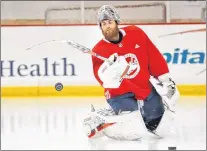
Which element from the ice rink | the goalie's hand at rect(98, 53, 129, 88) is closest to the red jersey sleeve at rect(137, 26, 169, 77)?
the goalie's hand at rect(98, 53, 129, 88)

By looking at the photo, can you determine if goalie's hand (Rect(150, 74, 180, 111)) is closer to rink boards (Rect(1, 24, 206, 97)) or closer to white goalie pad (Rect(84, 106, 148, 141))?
white goalie pad (Rect(84, 106, 148, 141))

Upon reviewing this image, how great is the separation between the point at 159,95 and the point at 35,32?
2.23 m

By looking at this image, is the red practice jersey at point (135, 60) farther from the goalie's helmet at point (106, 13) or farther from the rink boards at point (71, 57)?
the rink boards at point (71, 57)

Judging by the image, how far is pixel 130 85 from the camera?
2.47 meters

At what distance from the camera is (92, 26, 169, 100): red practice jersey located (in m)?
2.41

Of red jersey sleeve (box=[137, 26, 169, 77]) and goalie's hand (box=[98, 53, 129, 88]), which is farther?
red jersey sleeve (box=[137, 26, 169, 77])

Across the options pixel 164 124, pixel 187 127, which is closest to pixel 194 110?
pixel 187 127

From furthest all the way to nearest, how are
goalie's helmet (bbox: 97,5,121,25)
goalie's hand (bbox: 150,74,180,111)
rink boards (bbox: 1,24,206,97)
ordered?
rink boards (bbox: 1,24,206,97), goalie's hand (bbox: 150,74,180,111), goalie's helmet (bbox: 97,5,121,25)

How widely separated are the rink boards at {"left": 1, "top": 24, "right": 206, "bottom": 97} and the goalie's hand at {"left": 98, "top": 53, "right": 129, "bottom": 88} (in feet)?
6.61

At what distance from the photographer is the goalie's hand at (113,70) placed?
2359 mm

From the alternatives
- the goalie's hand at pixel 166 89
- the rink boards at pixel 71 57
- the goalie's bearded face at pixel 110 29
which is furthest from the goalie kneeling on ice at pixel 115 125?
the rink boards at pixel 71 57

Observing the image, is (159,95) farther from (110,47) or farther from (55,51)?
(55,51)

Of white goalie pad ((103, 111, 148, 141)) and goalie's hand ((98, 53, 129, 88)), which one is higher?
goalie's hand ((98, 53, 129, 88))

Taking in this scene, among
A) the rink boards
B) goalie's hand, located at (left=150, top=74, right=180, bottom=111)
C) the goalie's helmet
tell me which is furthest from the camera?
the rink boards
